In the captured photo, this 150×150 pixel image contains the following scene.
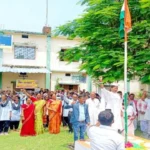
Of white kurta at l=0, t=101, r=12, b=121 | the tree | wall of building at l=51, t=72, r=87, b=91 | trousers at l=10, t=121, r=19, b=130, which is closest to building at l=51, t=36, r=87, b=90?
wall of building at l=51, t=72, r=87, b=91

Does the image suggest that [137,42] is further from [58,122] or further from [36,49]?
[36,49]

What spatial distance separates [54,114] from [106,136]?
26.0ft

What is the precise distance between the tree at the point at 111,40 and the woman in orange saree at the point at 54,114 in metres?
1.84

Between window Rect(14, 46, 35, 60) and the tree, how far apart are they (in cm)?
1357

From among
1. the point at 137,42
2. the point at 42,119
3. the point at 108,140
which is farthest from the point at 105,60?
the point at 108,140

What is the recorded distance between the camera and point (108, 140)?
3770 mm

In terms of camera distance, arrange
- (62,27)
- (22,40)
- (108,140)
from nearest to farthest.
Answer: (108,140) → (62,27) → (22,40)

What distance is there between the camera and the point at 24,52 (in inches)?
1043

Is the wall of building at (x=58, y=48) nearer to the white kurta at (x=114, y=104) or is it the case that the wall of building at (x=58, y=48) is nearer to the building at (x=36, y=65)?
the building at (x=36, y=65)

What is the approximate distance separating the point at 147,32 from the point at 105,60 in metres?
1.80

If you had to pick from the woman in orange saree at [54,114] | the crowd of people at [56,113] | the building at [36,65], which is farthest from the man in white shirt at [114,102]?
the building at [36,65]

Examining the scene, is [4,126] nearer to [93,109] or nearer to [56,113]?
[56,113]

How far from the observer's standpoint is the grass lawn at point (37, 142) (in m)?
9.11

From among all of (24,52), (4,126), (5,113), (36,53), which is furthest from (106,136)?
(36,53)
